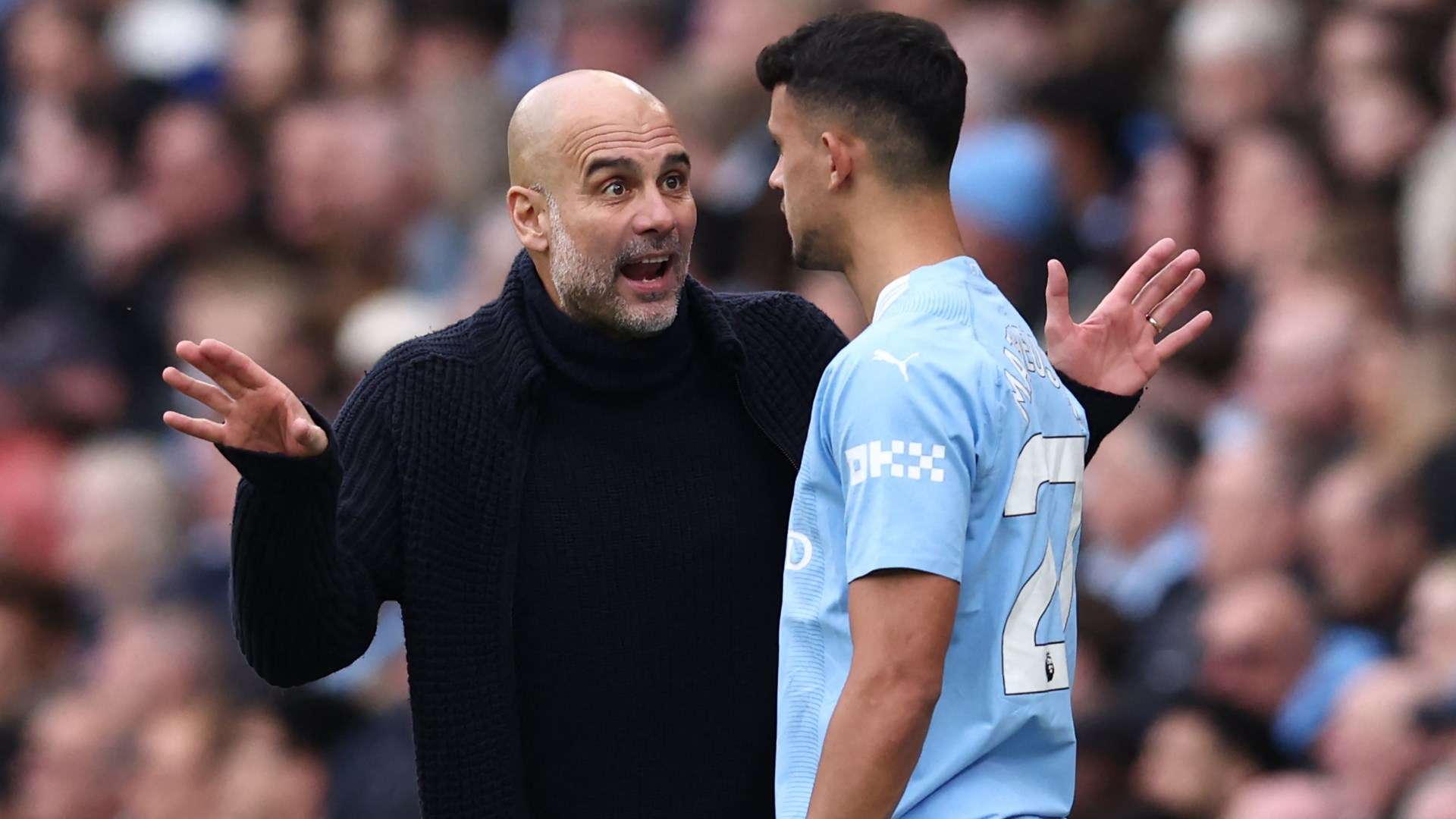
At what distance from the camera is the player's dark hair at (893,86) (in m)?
3.15

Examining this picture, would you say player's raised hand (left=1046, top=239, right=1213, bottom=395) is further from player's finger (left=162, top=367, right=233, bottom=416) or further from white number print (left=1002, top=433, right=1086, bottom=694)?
player's finger (left=162, top=367, right=233, bottom=416)

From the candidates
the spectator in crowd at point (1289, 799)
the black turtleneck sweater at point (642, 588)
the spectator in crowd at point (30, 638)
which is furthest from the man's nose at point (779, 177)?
the spectator in crowd at point (30, 638)

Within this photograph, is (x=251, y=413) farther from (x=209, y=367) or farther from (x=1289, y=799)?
(x=1289, y=799)

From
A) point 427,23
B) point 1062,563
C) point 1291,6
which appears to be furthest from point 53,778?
point 1062,563

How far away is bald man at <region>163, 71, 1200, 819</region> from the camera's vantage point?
133 inches

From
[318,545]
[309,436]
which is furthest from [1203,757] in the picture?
[309,436]

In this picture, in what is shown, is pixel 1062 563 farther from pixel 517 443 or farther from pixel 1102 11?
pixel 1102 11

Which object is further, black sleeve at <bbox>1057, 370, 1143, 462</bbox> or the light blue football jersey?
black sleeve at <bbox>1057, 370, 1143, 462</bbox>

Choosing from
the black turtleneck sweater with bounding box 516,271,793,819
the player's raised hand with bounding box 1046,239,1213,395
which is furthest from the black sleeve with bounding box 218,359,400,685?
the player's raised hand with bounding box 1046,239,1213,395

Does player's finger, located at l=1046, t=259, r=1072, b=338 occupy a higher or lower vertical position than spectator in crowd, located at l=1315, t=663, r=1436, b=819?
higher

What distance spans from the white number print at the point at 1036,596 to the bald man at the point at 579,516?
1.73ft

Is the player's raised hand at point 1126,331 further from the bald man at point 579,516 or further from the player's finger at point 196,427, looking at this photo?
the player's finger at point 196,427

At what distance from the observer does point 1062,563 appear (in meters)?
3.16

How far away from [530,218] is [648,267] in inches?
9.2
